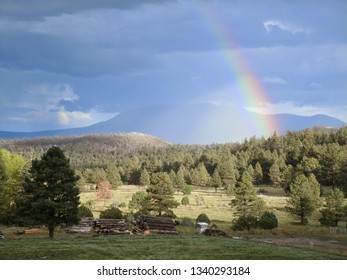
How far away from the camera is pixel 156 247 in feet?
62.1

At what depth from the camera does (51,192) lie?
2642 centimetres

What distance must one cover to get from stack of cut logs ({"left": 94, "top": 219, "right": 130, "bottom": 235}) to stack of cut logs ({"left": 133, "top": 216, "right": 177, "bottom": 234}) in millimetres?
1265

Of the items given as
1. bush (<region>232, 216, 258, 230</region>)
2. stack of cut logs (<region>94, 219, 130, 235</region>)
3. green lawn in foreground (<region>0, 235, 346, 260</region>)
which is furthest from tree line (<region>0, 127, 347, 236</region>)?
bush (<region>232, 216, 258, 230</region>)

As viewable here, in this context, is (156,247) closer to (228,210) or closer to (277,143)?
(228,210)

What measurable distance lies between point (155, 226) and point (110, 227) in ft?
11.9

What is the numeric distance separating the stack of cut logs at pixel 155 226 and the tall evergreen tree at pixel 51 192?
8.13m

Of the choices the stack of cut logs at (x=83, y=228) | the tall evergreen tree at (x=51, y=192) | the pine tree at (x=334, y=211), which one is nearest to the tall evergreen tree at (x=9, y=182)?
the stack of cut logs at (x=83, y=228)

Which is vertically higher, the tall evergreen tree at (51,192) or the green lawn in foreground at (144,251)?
the tall evergreen tree at (51,192)

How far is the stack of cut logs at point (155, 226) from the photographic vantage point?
3341cm

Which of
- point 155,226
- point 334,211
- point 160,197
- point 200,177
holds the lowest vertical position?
point 334,211

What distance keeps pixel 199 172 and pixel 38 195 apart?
9019 cm

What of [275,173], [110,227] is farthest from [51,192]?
[275,173]

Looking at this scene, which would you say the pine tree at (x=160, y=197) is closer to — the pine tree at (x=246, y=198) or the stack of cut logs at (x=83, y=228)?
the pine tree at (x=246, y=198)

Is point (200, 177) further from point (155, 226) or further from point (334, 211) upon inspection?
point (155, 226)
